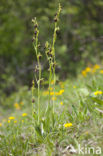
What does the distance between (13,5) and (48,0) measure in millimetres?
1018

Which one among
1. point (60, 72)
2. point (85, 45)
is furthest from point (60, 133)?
point (85, 45)

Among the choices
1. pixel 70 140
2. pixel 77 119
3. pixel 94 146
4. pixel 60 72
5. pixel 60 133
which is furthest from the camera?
pixel 60 72

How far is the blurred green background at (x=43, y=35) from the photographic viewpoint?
236 inches

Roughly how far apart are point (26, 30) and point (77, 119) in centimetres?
548

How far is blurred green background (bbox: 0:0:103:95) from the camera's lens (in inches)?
236

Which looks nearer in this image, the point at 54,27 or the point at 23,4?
the point at 54,27

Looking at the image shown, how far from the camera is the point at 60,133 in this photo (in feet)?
5.54

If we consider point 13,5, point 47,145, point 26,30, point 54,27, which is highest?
point 13,5

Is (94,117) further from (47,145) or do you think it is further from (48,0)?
(48,0)

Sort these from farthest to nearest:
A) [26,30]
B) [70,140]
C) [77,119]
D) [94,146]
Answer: [26,30] → [77,119] → [70,140] → [94,146]

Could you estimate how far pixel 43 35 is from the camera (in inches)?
256

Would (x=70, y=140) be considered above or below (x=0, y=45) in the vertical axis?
below

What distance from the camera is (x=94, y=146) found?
1449 millimetres

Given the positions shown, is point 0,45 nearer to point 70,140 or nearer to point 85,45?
point 85,45
